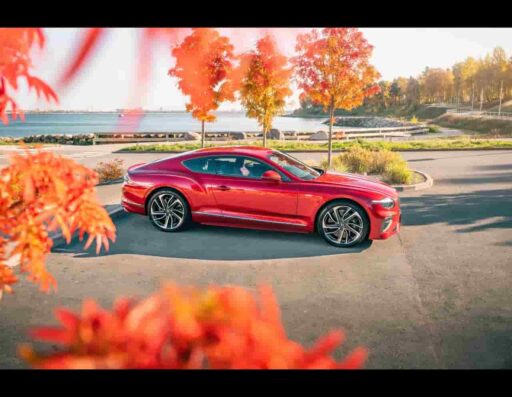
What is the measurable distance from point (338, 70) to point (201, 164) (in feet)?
25.4

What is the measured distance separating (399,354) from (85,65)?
3.62 meters

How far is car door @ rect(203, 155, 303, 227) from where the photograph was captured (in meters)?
7.64

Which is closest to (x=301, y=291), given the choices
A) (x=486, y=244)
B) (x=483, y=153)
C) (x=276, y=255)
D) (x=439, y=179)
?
(x=276, y=255)

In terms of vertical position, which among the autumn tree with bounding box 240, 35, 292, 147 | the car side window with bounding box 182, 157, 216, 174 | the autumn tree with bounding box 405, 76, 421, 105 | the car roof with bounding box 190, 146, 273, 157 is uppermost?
the autumn tree with bounding box 405, 76, 421, 105

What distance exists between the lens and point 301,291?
5.63m

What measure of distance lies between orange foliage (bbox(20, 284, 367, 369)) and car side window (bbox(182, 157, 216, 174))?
6.98 metres

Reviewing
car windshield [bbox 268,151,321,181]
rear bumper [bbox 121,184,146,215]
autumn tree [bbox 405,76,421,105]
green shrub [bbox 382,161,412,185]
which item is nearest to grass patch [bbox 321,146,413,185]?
green shrub [bbox 382,161,412,185]

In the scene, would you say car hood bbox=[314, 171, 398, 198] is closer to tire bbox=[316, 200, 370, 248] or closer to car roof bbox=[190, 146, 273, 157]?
tire bbox=[316, 200, 370, 248]

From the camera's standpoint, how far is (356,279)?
6027 millimetres

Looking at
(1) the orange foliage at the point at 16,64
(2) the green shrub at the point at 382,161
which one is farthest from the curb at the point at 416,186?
(1) the orange foliage at the point at 16,64

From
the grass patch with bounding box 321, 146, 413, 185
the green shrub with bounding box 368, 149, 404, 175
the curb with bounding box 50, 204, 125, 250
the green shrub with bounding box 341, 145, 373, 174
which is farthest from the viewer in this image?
the green shrub with bounding box 341, 145, 373, 174

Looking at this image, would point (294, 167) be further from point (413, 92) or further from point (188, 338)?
point (413, 92)

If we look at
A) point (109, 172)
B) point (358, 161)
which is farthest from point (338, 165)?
point (109, 172)
